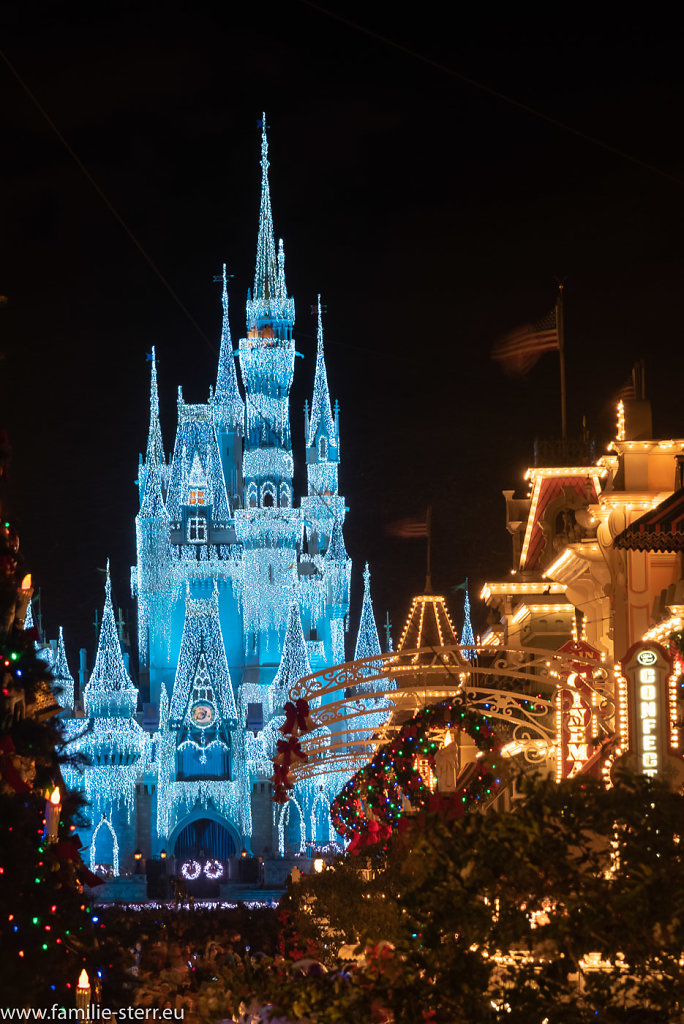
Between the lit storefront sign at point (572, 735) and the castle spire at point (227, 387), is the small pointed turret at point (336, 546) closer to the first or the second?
the castle spire at point (227, 387)

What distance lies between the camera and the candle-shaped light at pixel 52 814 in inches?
789

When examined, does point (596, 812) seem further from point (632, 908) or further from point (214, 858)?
point (214, 858)

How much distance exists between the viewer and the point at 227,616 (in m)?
93.8

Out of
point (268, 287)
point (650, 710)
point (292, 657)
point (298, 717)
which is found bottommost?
point (650, 710)

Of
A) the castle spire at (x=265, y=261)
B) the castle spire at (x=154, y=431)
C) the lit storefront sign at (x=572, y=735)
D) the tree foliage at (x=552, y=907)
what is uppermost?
the castle spire at (x=265, y=261)

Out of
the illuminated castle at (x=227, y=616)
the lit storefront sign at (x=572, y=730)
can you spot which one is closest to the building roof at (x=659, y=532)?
the lit storefront sign at (x=572, y=730)

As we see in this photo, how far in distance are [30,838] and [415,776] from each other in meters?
11.2

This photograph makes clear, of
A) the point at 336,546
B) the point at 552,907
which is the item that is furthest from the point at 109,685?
the point at 552,907

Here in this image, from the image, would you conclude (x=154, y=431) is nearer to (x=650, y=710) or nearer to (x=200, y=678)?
(x=200, y=678)

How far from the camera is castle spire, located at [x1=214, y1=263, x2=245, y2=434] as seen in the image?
97.4 meters

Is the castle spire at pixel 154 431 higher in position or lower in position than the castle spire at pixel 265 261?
lower

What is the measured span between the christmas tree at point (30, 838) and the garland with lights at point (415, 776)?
402 cm

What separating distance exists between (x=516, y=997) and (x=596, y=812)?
1.32 meters

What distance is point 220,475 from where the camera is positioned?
3686 inches
